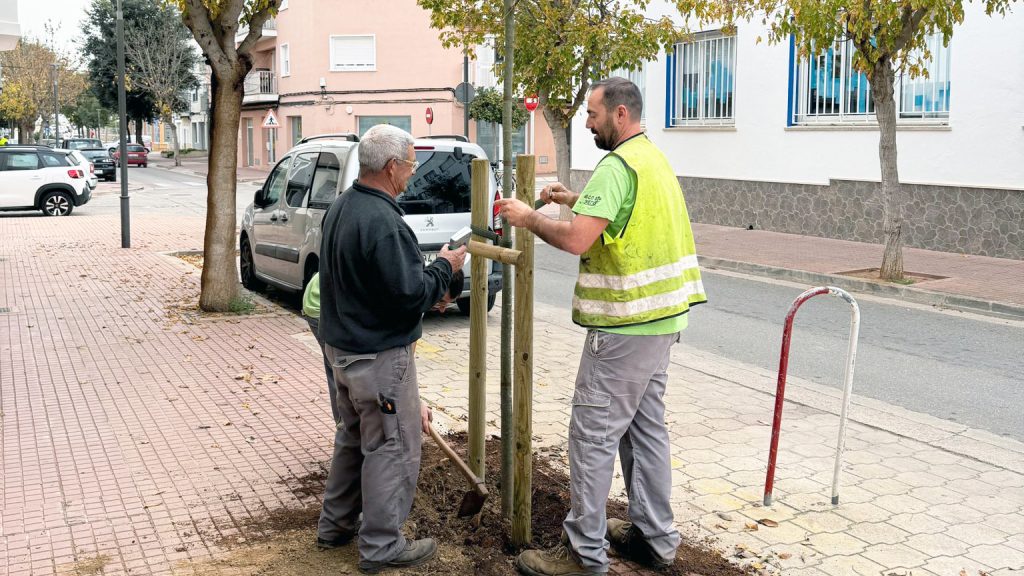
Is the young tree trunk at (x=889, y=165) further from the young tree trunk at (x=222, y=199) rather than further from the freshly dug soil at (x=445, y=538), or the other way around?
the freshly dug soil at (x=445, y=538)

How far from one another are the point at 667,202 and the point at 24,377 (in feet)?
18.7

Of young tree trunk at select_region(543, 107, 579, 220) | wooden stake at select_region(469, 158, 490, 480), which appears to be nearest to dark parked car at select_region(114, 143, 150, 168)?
young tree trunk at select_region(543, 107, 579, 220)

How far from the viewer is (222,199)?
10.2 metres

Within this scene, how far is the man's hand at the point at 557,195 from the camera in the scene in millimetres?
4217

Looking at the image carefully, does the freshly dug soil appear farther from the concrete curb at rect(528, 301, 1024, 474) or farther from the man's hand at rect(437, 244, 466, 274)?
the concrete curb at rect(528, 301, 1024, 474)

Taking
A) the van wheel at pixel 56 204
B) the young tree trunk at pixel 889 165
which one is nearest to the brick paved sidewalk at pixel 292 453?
the young tree trunk at pixel 889 165

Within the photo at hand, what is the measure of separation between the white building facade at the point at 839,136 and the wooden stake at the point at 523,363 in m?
10.6

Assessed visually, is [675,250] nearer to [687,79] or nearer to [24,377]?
[24,377]

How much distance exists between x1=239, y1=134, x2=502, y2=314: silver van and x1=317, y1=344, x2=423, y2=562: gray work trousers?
4501 millimetres

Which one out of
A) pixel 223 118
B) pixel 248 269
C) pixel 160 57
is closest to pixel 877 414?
pixel 223 118

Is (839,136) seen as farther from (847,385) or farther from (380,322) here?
(380,322)

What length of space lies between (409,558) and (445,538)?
395mm

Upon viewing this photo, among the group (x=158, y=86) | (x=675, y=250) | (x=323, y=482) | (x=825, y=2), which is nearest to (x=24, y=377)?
(x=323, y=482)

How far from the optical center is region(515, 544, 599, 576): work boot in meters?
3.95
